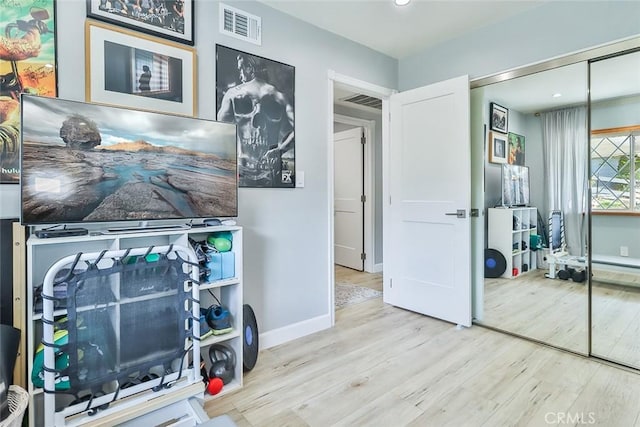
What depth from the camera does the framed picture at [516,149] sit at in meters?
2.64

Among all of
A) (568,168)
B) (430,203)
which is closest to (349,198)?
(430,203)

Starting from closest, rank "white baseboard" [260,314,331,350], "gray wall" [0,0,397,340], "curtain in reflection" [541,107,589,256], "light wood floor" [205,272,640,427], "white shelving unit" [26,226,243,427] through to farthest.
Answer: "white shelving unit" [26,226,243,427], "light wood floor" [205,272,640,427], "gray wall" [0,0,397,340], "curtain in reflection" [541,107,589,256], "white baseboard" [260,314,331,350]

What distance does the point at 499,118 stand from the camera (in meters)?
2.78

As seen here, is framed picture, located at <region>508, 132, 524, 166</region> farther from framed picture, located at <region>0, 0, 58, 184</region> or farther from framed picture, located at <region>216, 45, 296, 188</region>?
framed picture, located at <region>0, 0, 58, 184</region>

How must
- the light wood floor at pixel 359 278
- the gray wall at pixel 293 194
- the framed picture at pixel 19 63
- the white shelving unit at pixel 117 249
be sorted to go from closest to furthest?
1. the white shelving unit at pixel 117 249
2. the framed picture at pixel 19 63
3. the gray wall at pixel 293 194
4. the light wood floor at pixel 359 278

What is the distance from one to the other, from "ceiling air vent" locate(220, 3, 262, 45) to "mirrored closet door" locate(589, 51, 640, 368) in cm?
239

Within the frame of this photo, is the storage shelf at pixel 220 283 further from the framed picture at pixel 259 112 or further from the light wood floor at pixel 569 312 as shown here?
the light wood floor at pixel 569 312

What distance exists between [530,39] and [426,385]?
2641 millimetres

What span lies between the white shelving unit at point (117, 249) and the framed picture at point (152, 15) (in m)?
1.21

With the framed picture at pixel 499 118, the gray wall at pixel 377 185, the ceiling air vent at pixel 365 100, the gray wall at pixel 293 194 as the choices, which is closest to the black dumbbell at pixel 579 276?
the framed picture at pixel 499 118

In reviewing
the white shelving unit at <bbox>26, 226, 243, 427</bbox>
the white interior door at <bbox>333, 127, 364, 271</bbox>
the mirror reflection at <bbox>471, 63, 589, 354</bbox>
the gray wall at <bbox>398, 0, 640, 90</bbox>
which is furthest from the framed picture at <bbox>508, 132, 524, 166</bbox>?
the white interior door at <bbox>333, 127, 364, 271</bbox>

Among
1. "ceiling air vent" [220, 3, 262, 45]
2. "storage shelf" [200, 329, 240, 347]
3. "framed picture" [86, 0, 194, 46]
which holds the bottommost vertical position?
"storage shelf" [200, 329, 240, 347]

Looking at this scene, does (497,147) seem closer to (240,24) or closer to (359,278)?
(240,24)

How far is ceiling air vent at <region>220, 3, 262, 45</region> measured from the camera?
7.36ft
